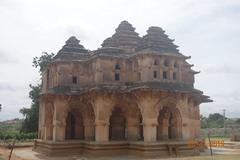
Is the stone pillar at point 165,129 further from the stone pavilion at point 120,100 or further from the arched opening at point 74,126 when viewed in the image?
the arched opening at point 74,126

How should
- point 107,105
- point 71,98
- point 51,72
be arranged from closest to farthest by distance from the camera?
point 107,105 → point 71,98 → point 51,72

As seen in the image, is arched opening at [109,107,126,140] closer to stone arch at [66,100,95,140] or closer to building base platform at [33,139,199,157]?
stone arch at [66,100,95,140]

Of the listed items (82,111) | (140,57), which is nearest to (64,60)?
(82,111)

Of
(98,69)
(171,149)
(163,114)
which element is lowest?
(171,149)

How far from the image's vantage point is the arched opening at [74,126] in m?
29.1

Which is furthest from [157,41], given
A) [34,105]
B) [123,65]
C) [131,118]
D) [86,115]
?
[34,105]

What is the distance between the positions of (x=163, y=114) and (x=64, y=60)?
923cm

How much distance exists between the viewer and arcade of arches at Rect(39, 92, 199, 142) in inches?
974

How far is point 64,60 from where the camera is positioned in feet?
95.1

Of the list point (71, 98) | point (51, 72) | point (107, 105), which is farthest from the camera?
point (51, 72)

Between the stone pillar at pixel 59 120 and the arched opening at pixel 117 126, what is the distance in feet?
12.6

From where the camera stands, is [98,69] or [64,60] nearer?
[98,69]

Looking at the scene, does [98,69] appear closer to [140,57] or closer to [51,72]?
[140,57]

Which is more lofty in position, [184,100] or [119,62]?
[119,62]
